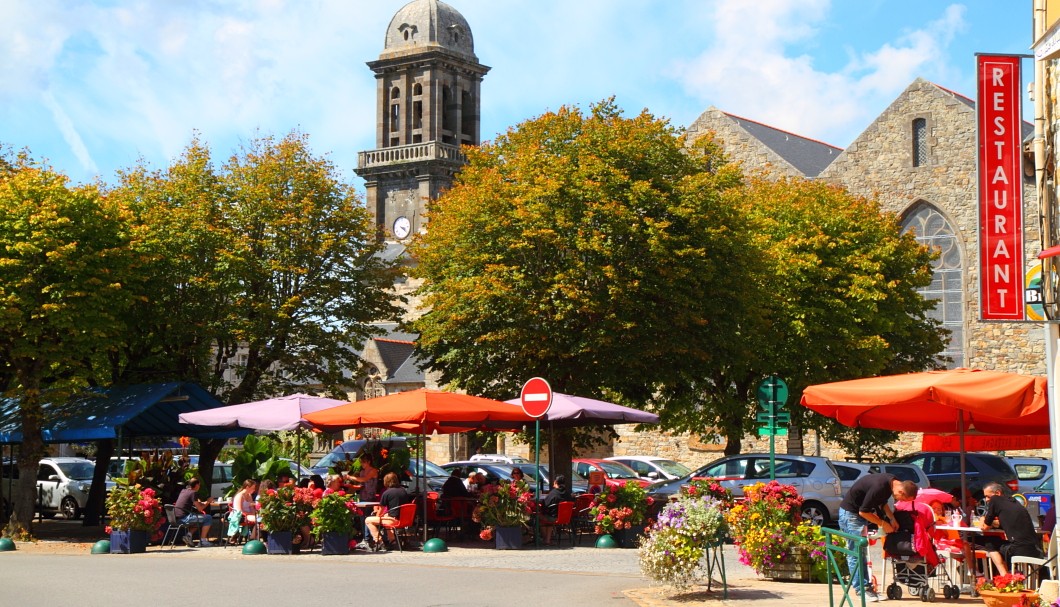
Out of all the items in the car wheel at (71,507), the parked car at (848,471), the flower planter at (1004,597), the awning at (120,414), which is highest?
the awning at (120,414)

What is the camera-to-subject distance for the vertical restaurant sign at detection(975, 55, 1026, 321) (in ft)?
39.2

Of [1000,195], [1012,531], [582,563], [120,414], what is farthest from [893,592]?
[120,414]

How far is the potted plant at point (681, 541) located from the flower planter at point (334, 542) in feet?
23.0

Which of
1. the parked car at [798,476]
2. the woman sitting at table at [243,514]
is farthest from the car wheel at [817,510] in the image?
the woman sitting at table at [243,514]

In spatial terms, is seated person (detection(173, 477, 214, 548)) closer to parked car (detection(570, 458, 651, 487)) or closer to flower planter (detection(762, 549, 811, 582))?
A: flower planter (detection(762, 549, 811, 582))

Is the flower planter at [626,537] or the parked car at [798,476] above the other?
the parked car at [798,476]

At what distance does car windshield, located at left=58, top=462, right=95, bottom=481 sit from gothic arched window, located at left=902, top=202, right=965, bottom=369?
27.5 m

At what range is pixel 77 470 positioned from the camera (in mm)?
31938

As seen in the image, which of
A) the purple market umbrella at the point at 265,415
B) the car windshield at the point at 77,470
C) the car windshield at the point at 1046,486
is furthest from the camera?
the car windshield at the point at 77,470

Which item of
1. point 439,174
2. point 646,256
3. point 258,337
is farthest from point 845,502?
point 439,174

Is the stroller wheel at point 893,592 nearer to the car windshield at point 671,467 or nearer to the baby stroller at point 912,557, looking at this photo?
the baby stroller at point 912,557

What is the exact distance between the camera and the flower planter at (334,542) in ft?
62.7

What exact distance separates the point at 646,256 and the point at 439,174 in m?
56.7

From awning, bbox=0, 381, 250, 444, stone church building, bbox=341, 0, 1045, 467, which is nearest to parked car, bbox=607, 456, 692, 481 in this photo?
stone church building, bbox=341, 0, 1045, 467
